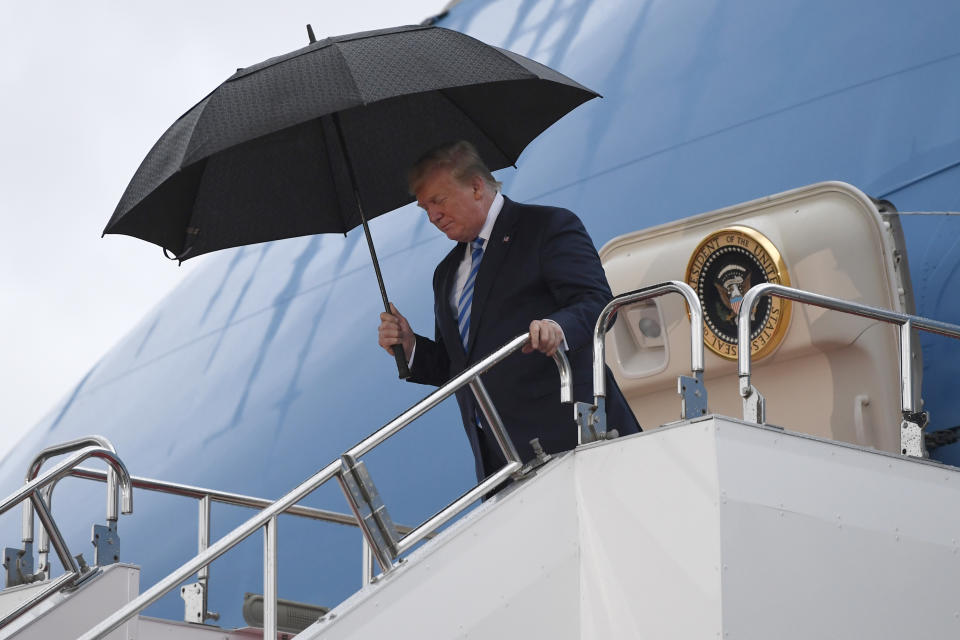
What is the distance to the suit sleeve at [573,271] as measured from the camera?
409cm

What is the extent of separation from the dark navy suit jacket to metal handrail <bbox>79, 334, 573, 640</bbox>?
0.16 meters

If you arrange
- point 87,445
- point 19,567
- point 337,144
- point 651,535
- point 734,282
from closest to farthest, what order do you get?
point 651,535 → point 337,144 → point 87,445 → point 734,282 → point 19,567

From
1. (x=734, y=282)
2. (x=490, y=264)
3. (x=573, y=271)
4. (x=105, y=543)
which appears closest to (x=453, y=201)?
(x=490, y=264)

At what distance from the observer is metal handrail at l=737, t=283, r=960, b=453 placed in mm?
3793

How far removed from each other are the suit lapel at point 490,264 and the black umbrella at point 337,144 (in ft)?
0.98

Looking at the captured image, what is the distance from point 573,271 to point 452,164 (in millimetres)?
512

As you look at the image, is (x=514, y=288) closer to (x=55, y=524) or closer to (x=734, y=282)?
(x=734, y=282)

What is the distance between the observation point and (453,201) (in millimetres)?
4227

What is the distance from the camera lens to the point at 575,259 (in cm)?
418

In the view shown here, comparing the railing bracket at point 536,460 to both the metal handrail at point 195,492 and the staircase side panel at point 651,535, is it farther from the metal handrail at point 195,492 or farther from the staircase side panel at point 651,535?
the metal handrail at point 195,492

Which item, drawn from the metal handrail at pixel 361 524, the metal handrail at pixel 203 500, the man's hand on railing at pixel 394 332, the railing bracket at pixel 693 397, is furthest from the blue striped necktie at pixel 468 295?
the metal handrail at pixel 203 500

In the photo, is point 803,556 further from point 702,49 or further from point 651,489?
point 702,49

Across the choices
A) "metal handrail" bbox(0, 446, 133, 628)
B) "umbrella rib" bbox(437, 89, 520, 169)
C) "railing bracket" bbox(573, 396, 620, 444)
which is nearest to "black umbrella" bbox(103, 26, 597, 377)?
"umbrella rib" bbox(437, 89, 520, 169)

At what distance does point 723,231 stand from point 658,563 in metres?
2.14
